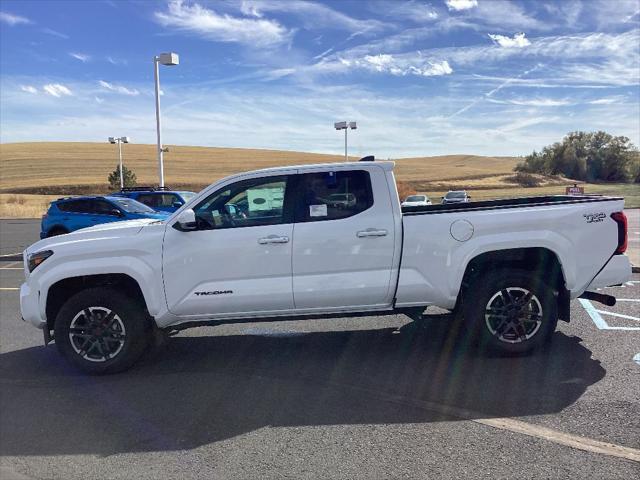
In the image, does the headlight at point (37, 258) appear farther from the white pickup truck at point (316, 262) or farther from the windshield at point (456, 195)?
the windshield at point (456, 195)

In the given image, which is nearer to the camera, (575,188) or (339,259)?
(339,259)

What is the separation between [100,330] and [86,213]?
33.7 ft

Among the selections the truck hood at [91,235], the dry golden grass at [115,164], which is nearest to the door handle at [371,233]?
the truck hood at [91,235]

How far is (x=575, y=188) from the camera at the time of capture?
10.8 meters

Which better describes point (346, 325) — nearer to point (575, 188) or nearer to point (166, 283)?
point (166, 283)

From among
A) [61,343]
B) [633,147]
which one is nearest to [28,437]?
[61,343]

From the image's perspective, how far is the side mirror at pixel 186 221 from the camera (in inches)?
183

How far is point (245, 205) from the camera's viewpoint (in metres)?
4.93

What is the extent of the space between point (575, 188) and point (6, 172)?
8537 centimetres

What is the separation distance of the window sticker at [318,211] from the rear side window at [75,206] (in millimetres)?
11184

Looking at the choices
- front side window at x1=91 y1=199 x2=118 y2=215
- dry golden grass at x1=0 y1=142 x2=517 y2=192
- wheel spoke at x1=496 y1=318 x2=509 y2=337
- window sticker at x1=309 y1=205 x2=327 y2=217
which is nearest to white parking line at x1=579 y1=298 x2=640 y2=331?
wheel spoke at x1=496 y1=318 x2=509 y2=337

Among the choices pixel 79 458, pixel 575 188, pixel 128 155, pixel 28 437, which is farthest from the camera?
pixel 128 155

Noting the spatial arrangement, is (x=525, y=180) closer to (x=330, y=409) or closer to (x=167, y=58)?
(x=167, y=58)

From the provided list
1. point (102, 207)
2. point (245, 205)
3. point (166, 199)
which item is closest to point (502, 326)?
point (245, 205)
